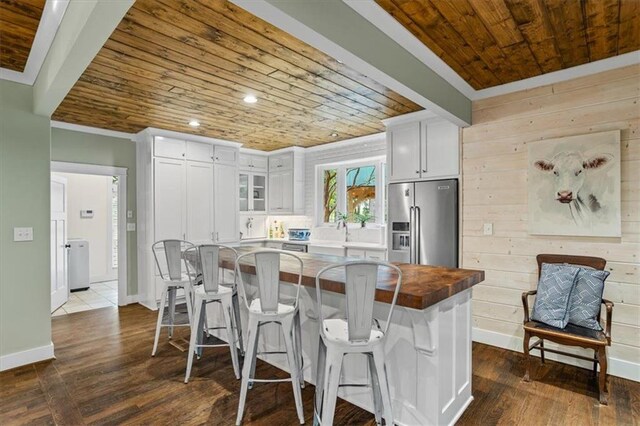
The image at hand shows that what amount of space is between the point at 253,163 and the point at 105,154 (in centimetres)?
236

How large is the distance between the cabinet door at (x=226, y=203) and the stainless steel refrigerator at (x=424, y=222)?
8.85ft

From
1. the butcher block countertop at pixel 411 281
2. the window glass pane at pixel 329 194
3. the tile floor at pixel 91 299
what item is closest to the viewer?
the butcher block countertop at pixel 411 281

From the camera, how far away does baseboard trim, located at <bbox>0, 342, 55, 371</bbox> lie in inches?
116

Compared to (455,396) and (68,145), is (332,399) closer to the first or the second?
(455,396)

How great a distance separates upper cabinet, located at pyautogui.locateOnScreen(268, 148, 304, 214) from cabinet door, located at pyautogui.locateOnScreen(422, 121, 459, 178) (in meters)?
2.70

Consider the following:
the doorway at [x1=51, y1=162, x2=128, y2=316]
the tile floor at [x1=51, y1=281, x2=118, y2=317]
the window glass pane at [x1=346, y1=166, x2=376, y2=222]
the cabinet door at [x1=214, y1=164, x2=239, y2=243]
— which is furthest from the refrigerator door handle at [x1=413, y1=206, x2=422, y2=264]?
the tile floor at [x1=51, y1=281, x2=118, y2=317]

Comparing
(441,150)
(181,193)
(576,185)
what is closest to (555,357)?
(576,185)

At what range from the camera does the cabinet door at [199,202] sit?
5.10 meters

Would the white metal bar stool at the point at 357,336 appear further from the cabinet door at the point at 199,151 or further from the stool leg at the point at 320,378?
the cabinet door at the point at 199,151

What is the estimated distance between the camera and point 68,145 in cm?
458

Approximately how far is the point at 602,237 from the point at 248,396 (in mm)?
3093

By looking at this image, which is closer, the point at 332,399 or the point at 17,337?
the point at 332,399

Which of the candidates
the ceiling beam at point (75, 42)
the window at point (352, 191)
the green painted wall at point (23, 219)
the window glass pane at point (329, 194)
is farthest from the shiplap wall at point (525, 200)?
the green painted wall at point (23, 219)

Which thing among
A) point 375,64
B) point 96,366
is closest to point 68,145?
point 96,366
